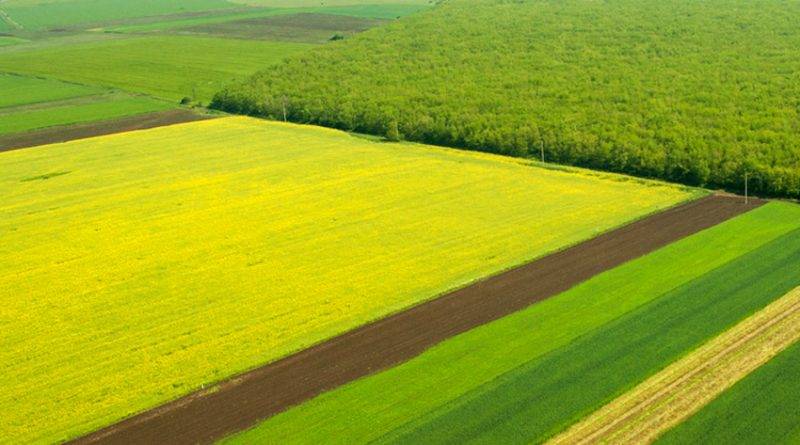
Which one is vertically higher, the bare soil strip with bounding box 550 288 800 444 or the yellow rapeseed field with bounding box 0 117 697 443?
the yellow rapeseed field with bounding box 0 117 697 443

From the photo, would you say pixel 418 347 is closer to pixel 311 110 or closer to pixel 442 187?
pixel 442 187

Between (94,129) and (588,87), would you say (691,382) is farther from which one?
(94,129)

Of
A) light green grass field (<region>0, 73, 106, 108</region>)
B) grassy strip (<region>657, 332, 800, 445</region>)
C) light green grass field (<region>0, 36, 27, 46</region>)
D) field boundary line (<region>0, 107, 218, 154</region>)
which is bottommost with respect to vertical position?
grassy strip (<region>657, 332, 800, 445</region>)

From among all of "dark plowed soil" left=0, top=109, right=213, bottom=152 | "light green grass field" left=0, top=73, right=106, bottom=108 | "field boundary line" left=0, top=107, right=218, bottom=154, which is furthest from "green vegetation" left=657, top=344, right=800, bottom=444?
"light green grass field" left=0, top=73, right=106, bottom=108

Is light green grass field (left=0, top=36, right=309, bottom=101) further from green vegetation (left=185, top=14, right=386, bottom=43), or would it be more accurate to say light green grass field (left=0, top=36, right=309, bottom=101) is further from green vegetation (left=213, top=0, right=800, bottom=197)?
green vegetation (left=213, top=0, right=800, bottom=197)

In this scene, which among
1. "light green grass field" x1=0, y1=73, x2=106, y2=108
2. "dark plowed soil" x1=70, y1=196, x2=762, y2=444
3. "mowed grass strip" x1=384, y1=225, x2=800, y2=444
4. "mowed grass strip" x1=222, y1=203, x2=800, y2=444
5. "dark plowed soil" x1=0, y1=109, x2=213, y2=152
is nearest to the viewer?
"mowed grass strip" x1=384, y1=225, x2=800, y2=444

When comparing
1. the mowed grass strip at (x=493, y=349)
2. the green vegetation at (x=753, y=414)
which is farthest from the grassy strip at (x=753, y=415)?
Answer: the mowed grass strip at (x=493, y=349)

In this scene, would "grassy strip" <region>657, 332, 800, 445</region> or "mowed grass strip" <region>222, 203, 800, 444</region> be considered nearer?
"grassy strip" <region>657, 332, 800, 445</region>
